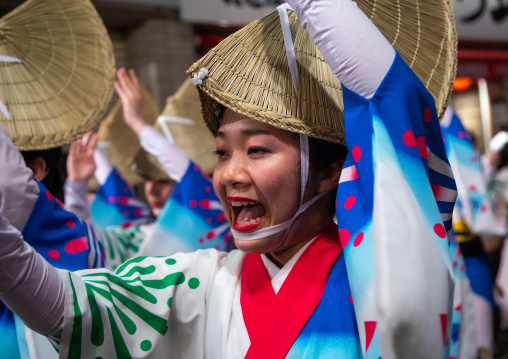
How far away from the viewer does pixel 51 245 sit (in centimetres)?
161

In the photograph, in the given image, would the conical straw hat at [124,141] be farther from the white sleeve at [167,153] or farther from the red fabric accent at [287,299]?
the red fabric accent at [287,299]

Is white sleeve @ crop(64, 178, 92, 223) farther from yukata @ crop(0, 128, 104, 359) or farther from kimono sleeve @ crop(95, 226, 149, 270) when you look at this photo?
yukata @ crop(0, 128, 104, 359)

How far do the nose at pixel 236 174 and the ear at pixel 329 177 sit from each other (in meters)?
0.22

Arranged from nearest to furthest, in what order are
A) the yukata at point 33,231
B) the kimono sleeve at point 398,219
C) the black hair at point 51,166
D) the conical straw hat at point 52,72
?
the kimono sleeve at point 398,219
the yukata at point 33,231
the conical straw hat at point 52,72
the black hair at point 51,166

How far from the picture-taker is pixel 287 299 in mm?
1310

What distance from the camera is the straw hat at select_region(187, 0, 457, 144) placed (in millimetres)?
1280

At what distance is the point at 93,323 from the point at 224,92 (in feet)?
2.07

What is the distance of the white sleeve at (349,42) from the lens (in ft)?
3.49

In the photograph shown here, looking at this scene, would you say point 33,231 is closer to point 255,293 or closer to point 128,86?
point 255,293

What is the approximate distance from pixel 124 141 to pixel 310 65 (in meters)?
3.09

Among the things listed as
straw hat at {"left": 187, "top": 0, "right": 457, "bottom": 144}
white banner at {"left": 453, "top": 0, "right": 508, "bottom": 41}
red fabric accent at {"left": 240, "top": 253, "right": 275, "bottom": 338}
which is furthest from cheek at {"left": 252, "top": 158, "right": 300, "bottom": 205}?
white banner at {"left": 453, "top": 0, "right": 508, "bottom": 41}

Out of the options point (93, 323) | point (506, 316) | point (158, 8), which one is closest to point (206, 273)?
point (93, 323)

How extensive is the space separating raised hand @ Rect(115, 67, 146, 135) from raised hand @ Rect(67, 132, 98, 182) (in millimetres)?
282

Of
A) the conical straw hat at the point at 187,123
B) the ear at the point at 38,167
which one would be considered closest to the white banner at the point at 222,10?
the conical straw hat at the point at 187,123
